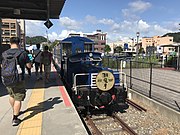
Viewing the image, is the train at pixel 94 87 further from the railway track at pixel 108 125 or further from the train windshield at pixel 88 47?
the train windshield at pixel 88 47

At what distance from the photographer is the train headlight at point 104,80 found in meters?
6.57

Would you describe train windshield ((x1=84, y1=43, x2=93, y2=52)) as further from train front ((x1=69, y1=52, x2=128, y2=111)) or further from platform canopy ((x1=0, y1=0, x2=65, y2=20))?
train front ((x1=69, y1=52, x2=128, y2=111))

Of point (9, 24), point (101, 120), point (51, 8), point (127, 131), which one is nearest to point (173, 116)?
point (127, 131)

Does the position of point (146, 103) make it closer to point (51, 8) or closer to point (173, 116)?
point (173, 116)

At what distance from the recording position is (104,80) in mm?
6605

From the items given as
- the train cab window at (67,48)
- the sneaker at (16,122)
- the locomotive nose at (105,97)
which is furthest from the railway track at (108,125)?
the train cab window at (67,48)

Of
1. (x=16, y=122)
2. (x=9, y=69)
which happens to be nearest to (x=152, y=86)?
(x=16, y=122)

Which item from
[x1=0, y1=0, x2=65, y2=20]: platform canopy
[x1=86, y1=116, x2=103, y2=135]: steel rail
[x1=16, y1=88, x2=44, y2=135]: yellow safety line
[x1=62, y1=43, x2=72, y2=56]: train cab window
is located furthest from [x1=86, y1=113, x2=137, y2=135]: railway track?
[x1=62, y1=43, x2=72, y2=56]: train cab window

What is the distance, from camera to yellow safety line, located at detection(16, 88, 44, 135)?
13.6 feet

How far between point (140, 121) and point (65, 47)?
28.8ft

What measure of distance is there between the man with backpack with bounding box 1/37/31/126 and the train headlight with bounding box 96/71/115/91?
2.63m

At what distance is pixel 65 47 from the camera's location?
14.1 m

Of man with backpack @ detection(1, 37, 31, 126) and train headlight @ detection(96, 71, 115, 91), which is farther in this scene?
train headlight @ detection(96, 71, 115, 91)

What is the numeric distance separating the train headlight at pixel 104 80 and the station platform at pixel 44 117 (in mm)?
1174
